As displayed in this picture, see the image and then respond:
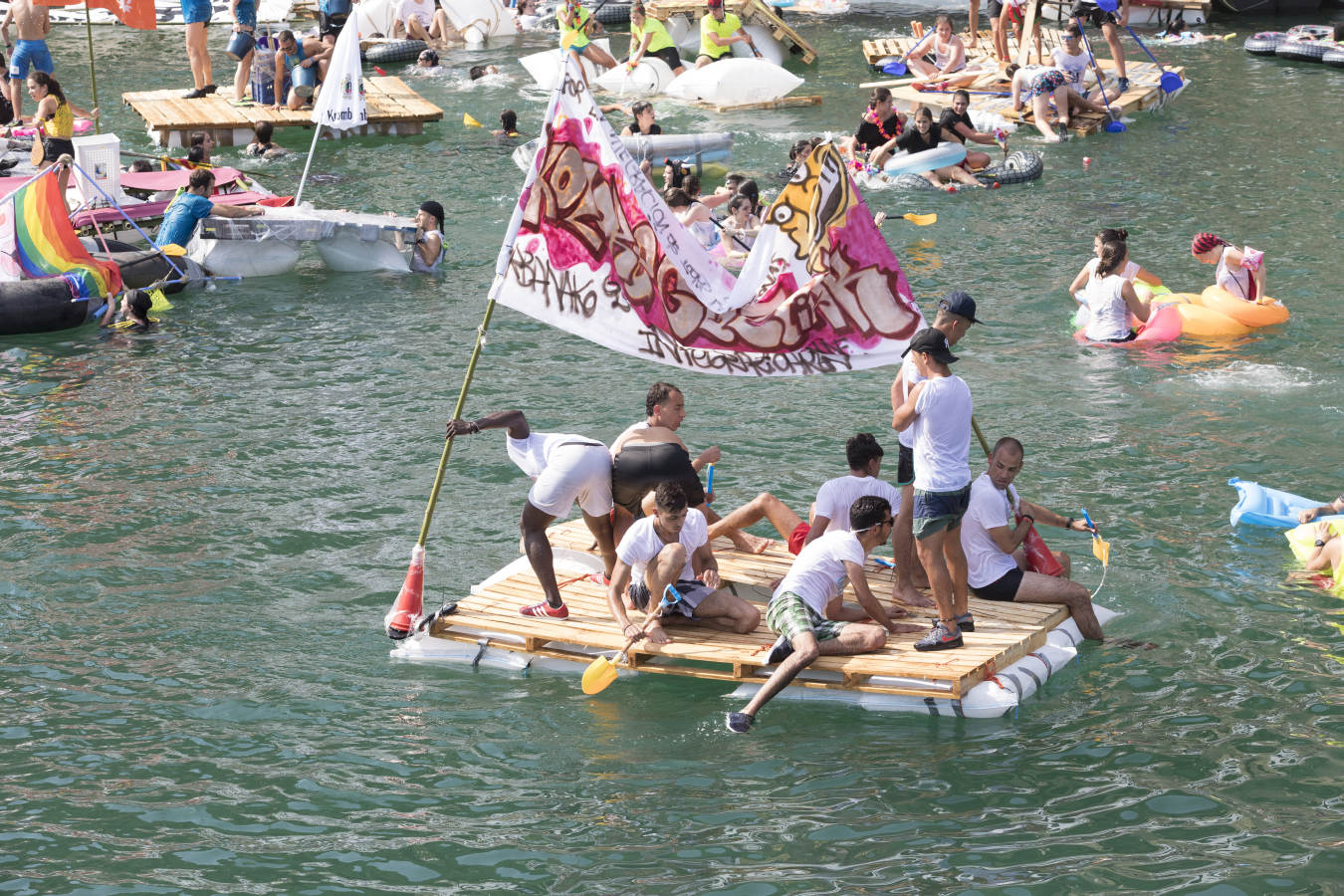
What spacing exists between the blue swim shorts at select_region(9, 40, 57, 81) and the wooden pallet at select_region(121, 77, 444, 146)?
5.32 ft

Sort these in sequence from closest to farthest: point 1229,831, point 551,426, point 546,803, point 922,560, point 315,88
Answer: point 1229,831
point 546,803
point 922,560
point 551,426
point 315,88

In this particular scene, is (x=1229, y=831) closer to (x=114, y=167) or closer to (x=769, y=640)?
(x=769, y=640)

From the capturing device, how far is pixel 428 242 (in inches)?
763

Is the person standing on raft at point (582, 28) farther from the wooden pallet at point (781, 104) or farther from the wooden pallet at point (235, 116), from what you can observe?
the wooden pallet at point (235, 116)

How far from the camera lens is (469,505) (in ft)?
43.5

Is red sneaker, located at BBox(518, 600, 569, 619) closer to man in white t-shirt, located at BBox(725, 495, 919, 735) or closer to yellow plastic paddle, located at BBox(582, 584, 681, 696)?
yellow plastic paddle, located at BBox(582, 584, 681, 696)

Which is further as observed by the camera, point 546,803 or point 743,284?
point 743,284

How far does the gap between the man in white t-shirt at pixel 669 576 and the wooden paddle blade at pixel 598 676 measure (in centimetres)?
45

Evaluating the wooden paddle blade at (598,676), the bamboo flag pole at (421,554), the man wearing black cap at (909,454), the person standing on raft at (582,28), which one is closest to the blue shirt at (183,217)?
the person standing on raft at (582,28)

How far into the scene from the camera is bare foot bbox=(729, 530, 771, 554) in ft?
38.2

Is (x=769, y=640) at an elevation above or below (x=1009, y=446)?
below

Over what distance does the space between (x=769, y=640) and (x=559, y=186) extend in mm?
3412

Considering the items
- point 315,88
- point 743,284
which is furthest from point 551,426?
point 315,88

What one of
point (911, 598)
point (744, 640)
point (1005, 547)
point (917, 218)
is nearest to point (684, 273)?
point (744, 640)
